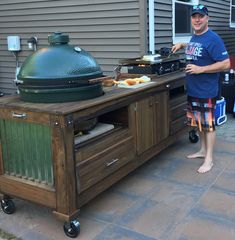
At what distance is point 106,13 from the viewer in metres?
5.07

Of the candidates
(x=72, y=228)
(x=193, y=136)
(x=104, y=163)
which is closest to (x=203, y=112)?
(x=193, y=136)

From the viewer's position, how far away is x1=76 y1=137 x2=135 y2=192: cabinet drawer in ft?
8.43

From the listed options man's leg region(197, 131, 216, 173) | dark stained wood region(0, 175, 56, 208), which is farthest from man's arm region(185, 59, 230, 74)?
dark stained wood region(0, 175, 56, 208)

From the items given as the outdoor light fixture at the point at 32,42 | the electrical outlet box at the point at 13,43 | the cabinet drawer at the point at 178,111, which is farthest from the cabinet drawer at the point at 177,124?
the electrical outlet box at the point at 13,43

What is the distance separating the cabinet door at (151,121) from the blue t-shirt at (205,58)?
0.31 meters

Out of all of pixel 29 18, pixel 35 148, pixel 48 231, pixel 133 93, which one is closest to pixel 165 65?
pixel 133 93

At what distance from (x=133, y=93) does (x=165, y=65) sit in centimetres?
102

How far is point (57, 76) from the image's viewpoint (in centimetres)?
250

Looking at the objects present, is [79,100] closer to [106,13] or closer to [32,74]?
[32,74]

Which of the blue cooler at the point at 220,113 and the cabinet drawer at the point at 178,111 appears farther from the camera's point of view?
the blue cooler at the point at 220,113

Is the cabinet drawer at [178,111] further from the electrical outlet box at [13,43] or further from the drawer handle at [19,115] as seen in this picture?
the electrical outlet box at [13,43]

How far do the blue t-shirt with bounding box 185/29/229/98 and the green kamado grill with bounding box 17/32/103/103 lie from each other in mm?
1156

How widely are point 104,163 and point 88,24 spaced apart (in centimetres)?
307

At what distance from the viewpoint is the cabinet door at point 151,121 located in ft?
10.6
